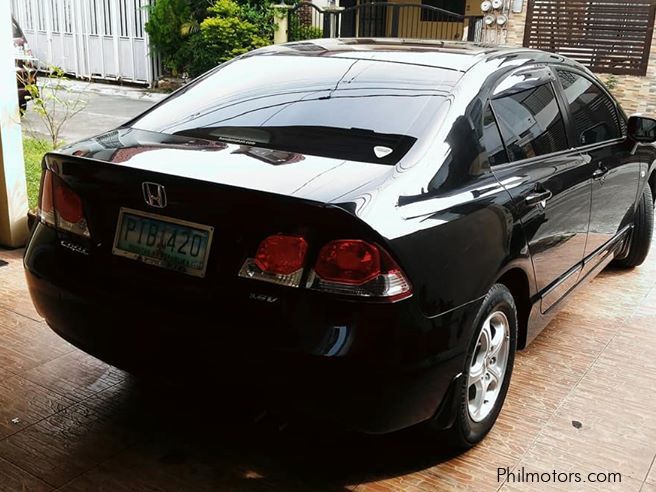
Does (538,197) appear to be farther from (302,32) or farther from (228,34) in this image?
(302,32)

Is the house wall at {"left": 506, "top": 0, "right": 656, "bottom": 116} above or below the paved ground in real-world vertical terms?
above

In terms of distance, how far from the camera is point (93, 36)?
18.2 meters

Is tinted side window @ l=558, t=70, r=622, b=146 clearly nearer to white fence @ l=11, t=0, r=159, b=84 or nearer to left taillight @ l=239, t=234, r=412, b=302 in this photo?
left taillight @ l=239, t=234, r=412, b=302

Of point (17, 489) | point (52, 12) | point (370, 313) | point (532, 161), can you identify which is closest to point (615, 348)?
point (532, 161)

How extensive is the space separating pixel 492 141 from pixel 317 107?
30.0 inches

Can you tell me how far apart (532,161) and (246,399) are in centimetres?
180

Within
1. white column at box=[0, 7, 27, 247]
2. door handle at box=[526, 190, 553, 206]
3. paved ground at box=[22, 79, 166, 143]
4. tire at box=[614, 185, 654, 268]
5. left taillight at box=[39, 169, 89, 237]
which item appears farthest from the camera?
paved ground at box=[22, 79, 166, 143]

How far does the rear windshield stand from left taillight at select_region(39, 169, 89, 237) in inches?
20.4

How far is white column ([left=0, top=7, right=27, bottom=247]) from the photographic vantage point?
512 centimetres

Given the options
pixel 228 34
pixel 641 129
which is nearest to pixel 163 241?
pixel 641 129

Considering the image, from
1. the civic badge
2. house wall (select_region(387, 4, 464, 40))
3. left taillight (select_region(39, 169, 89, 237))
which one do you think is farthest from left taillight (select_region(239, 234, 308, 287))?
house wall (select_region(387, 4, 464, 40))

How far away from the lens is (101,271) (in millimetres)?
2785

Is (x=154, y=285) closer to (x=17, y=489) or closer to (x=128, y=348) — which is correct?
(x=128, y=348)

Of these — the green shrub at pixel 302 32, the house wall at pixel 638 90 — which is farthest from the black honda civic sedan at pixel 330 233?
the green shrub at pixel 302 32
